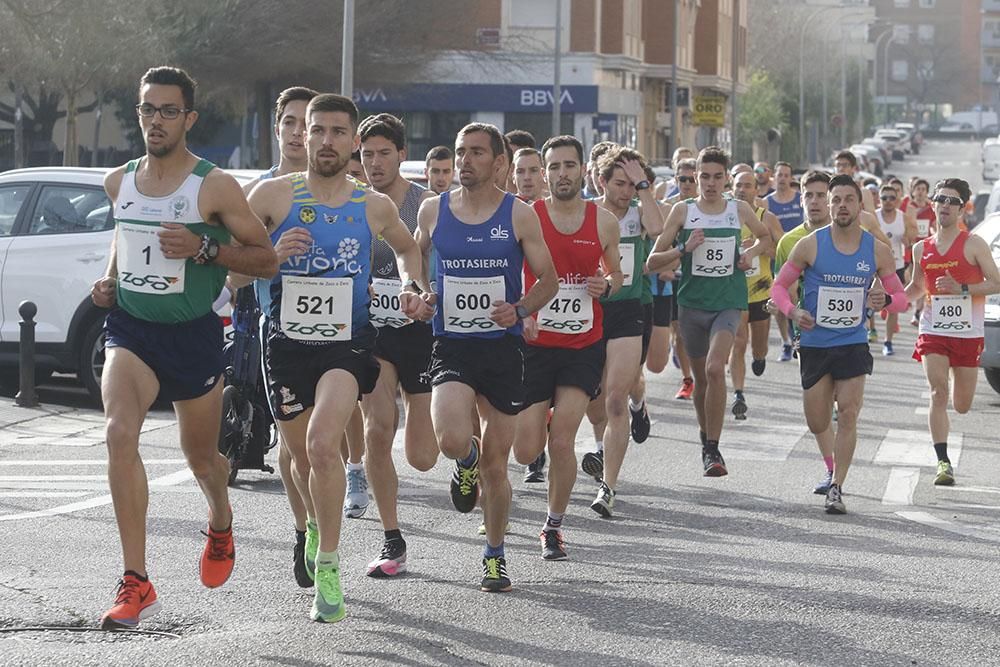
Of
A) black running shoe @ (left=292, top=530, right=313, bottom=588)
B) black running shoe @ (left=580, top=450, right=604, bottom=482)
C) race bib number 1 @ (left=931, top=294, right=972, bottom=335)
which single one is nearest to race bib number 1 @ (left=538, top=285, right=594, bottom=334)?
black running shoe @ (left=292, top=530, right=313, bottom=588)

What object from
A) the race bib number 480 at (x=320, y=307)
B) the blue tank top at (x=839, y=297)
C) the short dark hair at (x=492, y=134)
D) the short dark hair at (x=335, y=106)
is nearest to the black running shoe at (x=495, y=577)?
the race bib number 480 at (x=320, y=307)

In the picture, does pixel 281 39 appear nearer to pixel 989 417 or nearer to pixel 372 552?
pixel 989 417

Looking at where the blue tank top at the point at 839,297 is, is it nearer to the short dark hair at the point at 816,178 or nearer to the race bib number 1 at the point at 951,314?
the short dark hair at the point at 816,178

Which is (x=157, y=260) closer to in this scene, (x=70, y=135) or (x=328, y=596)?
(x=328, y=596)

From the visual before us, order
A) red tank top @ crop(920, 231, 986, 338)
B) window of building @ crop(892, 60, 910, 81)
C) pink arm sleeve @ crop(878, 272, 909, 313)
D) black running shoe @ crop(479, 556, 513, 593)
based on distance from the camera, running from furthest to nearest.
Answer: window of building @ crop(892, 60, 910, 81) → red tank top @ crop(920, 231, 986, 338) → pink arm sleeve @ crop(878, 272, 909, 313) → black running shoe @ crop(479, 556, 513, 593)

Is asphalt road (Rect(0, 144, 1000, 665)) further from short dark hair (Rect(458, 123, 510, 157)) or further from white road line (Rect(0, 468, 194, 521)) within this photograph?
short dark hair (Rect(458, 123, 510, 157))

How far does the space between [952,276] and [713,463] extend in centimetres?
228

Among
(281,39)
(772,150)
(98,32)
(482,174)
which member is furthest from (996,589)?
(772,150)

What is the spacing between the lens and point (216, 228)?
699 cm

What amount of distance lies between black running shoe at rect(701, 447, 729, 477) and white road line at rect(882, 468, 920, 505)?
0.97 meters

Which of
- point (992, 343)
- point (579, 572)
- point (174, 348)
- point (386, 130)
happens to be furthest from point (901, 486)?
point (174, 348)

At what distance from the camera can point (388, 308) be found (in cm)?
913

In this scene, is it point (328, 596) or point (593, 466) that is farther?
point (593, 466)

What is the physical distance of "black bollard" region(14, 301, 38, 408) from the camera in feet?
45.6
